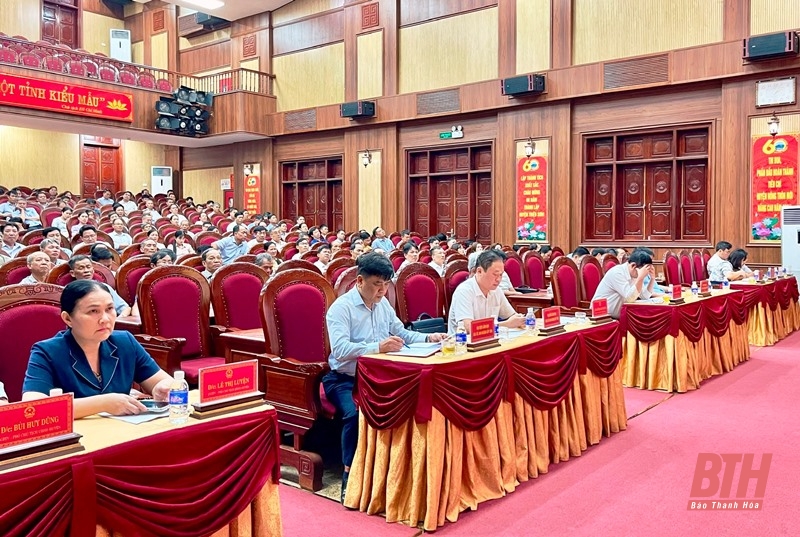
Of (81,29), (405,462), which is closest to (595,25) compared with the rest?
(405,462)

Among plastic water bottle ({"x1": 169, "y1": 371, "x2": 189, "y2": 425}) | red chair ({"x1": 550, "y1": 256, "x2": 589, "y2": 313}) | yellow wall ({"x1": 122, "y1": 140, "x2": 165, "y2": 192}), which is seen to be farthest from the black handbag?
yellow wall ({"x1": 122, "y1": 140, "x2": 165, "y2": 192})

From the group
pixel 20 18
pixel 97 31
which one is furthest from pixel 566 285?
pixel 97 31

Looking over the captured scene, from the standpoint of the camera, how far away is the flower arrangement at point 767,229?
27.0 feet

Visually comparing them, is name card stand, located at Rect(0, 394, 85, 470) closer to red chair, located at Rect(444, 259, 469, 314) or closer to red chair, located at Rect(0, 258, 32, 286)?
red chair, located at Rect(0, 258, 32, 286)

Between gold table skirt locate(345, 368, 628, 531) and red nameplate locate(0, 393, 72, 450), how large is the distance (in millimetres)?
1252

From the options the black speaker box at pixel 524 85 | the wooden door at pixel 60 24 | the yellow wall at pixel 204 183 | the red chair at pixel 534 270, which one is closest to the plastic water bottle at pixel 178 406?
the red chair at pixel 534 270

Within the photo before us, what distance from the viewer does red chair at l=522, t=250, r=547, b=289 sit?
22.6ft

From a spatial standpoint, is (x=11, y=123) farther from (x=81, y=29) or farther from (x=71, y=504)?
(x=71, y=504)

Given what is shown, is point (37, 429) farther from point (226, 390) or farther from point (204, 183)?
point (204, 183)

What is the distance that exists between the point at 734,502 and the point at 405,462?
1317 mm

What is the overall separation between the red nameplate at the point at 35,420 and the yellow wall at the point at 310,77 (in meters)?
11.7

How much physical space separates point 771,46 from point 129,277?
767cm

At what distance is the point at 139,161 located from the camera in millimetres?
16094

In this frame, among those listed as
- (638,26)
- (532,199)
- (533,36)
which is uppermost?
(533,36)
